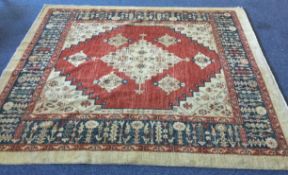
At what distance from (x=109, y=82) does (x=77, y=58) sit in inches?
13.2

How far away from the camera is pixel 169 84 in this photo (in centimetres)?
203

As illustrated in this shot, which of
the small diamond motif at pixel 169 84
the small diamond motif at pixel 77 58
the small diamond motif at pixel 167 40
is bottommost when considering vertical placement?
the small diamond motif at pixel 77 58

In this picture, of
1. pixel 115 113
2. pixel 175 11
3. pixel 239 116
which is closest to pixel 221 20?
pixel 175 11

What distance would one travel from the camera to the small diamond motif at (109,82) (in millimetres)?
2002

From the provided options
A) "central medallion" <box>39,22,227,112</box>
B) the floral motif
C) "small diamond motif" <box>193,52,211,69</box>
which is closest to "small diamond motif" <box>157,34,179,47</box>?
"central medallion" <box>39,22,227,112</box>

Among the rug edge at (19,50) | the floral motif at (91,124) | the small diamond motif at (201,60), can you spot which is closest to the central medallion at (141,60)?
the small diamond motif at (201,60)

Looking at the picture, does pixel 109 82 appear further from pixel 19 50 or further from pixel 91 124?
pixel 19 50

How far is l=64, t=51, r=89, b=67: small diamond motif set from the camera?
7.22ft

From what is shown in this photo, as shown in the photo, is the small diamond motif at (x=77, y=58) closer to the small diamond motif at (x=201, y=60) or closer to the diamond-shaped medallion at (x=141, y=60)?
the diamond-shaped medallion at (x=141, y=60)

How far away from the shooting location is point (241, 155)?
1607 mm

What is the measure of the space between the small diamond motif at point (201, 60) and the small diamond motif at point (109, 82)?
20.0 inches

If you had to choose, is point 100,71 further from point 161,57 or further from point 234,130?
point 234,130

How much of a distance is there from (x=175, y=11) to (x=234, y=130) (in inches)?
52.3

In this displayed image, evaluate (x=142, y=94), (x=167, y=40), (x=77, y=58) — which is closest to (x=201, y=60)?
(x=167, y=40)
